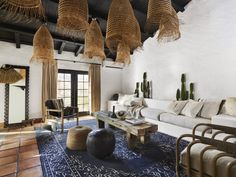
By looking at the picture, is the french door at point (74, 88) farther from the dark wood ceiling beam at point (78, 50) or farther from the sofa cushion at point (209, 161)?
the sofa cushion at point (209, 161)

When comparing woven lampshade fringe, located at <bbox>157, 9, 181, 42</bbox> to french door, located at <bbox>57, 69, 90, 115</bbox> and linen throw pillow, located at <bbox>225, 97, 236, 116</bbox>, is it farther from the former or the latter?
french door, located at <bbox>57, 69, 90, 115</bbox>

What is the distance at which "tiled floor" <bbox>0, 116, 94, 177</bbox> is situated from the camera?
2066mm

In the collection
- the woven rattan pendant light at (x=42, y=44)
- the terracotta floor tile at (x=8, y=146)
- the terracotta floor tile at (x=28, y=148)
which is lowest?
the terracotta floor tile at (x=28, y=148)

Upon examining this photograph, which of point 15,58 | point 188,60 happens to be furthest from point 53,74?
point 188,60

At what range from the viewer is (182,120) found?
3.28 metres

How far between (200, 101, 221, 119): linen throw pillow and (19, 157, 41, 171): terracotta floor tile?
3200mm

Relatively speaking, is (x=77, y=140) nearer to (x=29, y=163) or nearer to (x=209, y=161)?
(x=29, y=163)

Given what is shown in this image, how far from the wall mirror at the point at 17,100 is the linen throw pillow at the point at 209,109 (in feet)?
15.8

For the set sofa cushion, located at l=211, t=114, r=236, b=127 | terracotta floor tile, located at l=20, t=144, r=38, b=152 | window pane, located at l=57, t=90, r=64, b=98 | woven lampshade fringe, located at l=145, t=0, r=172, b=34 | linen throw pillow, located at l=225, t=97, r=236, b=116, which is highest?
woven lampshade fringe, located at l=145, t=0, r=172, b=34

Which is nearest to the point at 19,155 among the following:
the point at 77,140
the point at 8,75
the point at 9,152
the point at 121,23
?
the point at 9,152

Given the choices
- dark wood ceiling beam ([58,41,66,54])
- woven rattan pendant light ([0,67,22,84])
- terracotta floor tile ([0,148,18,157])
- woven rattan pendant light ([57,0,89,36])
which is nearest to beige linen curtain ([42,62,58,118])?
dark wood ceiling beam ([58,41,66,54])

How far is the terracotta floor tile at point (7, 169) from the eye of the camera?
2.04 metres

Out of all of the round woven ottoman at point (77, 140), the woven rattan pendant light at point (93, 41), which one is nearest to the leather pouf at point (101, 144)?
the round woven ottoman at point (77, 140)

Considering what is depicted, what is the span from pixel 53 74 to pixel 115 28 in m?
4.28
